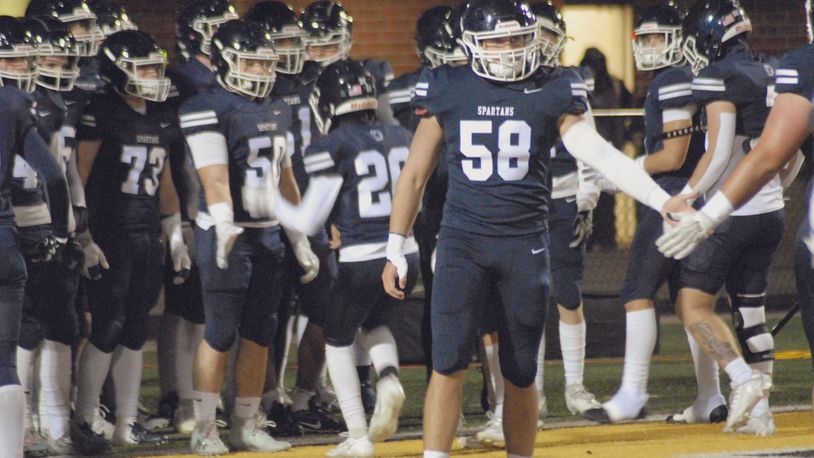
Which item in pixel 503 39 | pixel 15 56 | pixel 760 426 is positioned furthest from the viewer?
pixel 760 426

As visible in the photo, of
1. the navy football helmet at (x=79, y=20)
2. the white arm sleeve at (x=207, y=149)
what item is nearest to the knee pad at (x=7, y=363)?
the white arm sleeve at (x=207, y=149)

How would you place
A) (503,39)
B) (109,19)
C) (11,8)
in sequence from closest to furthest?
(503,39)
(109,19)
(11,8)

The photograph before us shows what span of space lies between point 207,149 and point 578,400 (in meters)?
2.41

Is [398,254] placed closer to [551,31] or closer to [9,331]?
[9,331]

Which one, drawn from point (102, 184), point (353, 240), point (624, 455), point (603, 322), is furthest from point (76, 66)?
point (603, 322)

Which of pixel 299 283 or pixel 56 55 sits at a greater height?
pixel 56 55

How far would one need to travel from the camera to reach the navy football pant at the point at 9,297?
5559mm

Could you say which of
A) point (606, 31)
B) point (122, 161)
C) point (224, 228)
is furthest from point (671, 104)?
point (606, 31)

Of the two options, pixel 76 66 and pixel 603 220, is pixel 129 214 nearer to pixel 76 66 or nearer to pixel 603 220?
pixel 76 66

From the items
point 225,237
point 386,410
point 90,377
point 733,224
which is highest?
point 225,237

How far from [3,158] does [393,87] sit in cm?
276

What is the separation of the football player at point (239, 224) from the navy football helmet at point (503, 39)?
1667 millimetres

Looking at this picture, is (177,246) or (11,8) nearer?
(177,246)

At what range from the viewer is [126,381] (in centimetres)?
734
